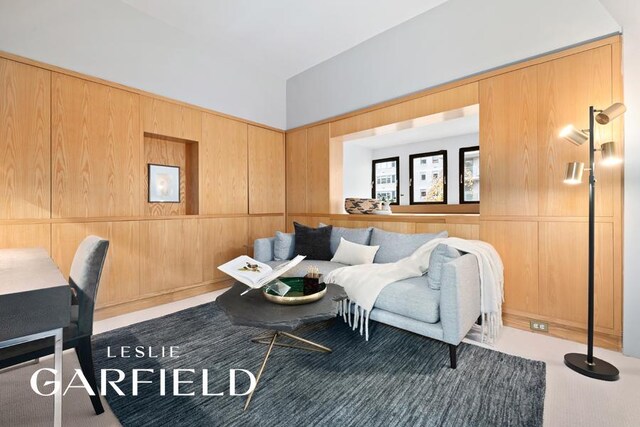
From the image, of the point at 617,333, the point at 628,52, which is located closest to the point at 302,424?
the point at 617,333

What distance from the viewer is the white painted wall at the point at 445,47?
245 cm

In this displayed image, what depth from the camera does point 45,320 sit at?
1012 millimetres

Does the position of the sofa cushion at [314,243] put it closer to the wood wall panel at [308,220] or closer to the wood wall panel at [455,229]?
the wood wall panel at [308,220]

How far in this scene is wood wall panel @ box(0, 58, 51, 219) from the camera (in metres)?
2.46

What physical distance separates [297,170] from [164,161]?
71.8 inches

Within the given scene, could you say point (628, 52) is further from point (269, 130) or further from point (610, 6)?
point (269, 130)

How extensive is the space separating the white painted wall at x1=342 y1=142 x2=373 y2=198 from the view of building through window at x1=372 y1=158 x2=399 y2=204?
17 centimetres

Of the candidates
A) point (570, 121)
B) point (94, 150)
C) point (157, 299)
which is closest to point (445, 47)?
point (570, 121)

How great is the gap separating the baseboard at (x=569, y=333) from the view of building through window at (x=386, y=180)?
4.49 metres

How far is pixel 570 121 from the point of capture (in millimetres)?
2414

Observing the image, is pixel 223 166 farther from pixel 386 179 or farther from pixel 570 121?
pixel 386 179

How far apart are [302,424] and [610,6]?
306 centimetres

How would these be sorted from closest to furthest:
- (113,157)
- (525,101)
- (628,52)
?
1. (628,52)
2. (525,101)
3. (113,157)

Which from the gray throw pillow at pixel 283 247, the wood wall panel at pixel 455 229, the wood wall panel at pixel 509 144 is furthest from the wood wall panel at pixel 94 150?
the wood wall panel at pixel 509 144
